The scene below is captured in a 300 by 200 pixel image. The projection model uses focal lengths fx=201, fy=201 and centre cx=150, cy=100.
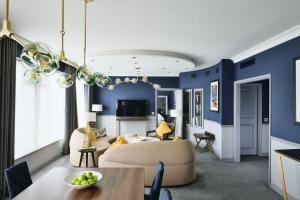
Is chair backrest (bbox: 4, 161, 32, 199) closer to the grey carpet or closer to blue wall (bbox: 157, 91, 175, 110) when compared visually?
the grey carpet

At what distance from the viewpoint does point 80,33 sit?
142 inches

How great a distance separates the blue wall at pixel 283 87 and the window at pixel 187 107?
404 centimetres

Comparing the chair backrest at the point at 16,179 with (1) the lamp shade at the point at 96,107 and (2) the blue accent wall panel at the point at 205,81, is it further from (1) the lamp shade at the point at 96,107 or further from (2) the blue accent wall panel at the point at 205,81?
(1) the lamp shade at the point at 96,107

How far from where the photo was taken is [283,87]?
3527 millimetres

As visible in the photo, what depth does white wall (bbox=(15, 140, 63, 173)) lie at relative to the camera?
4.40 m

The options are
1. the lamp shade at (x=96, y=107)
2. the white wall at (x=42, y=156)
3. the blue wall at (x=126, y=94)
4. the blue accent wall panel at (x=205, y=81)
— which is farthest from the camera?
the blue wall at (x=126, y=94)

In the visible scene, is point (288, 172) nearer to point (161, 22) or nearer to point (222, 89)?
point (222, 89)

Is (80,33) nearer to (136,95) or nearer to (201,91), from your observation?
(201,91)

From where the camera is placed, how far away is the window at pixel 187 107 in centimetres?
802

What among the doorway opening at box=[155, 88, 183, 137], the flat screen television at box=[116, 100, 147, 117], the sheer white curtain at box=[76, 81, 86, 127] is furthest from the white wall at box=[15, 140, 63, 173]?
the doorway opening at box=[155, 88, 183, 137]

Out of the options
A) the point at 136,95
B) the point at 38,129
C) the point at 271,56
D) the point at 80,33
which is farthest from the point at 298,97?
the point at 136,95

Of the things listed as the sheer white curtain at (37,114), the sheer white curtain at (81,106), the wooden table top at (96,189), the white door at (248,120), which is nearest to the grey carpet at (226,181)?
the white door at (248,120)

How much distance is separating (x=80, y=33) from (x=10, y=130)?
6.75 ft

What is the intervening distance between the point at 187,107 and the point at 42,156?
541 centimetres
